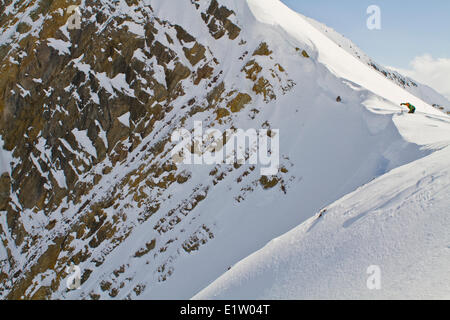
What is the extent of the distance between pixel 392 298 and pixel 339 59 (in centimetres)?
2165

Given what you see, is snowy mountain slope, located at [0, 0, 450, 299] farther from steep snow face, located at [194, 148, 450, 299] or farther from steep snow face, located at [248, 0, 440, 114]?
steep snow face, located at [194, 148, 450, 299]

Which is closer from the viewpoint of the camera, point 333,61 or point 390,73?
point 333,61

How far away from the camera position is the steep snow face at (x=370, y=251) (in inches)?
243

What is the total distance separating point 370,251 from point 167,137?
1807cm

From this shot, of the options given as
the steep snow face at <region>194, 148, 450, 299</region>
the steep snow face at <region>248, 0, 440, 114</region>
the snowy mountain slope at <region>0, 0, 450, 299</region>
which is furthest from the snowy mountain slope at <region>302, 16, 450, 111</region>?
the steep snow face at <region>194, 148, 450, 299</region>

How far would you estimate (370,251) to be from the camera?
287 inches

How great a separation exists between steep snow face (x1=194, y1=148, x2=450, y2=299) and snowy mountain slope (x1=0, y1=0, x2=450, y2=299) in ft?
16.1

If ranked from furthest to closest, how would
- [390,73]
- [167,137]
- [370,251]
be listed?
[390,73], [167,137], [370,251]

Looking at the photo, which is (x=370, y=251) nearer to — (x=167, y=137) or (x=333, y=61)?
(x=167, y=137)

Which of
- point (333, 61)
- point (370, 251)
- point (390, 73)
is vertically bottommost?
point (370, 251)

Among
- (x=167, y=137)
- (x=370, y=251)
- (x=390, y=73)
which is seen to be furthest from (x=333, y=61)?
(x=390, y=73)

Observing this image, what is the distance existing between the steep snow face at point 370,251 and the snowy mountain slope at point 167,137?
16.1 ft

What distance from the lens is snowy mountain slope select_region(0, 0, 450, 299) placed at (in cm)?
1650

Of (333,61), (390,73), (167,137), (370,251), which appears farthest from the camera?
(390,73)
